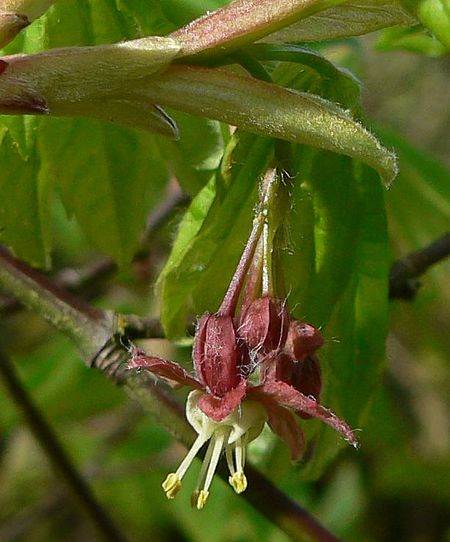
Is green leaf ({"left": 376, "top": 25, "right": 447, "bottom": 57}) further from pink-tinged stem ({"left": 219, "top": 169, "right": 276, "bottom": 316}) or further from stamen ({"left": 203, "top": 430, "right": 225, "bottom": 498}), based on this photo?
stamen ({"left": 203, "top": 430, "right": 225, "bottom": 498})

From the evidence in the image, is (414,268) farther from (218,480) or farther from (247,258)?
(218,480)

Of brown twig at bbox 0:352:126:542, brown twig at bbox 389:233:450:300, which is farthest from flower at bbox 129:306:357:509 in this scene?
brown twig at bbox 0:352:126:542

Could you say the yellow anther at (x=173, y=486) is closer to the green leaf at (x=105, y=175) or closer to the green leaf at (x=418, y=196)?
the green leaf at (x=105, y=175)

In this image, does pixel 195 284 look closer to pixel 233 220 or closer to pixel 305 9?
pixel 233 220

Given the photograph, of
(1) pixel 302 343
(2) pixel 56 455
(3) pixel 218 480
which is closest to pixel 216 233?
(1) pixel 302 343

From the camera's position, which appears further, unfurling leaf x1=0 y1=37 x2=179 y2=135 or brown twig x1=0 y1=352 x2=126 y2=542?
brown twig x1=0 y1=352 x2=126 y2=542

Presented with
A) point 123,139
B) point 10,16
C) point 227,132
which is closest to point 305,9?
point 10,16

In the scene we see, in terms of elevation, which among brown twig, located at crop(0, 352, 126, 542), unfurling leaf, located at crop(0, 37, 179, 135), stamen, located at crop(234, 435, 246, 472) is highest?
unfurling leaf, located at crop(0, 37, 179, 135)
